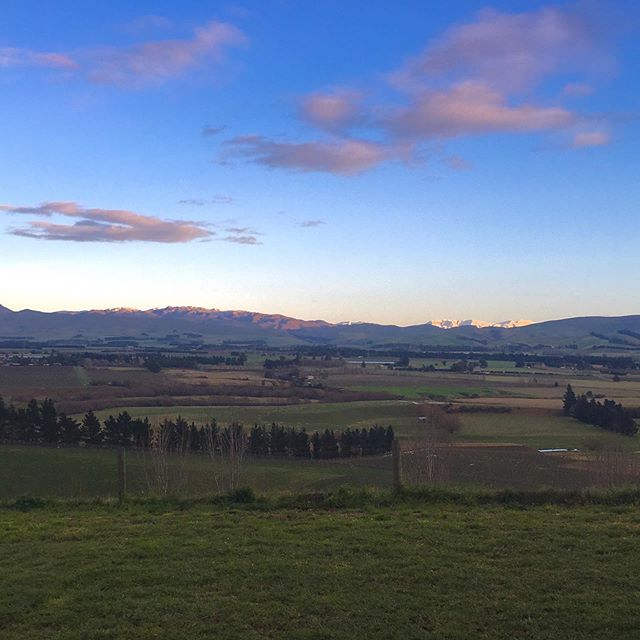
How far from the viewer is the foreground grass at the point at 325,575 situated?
252 inches

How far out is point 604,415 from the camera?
46375mm

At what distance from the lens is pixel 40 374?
3167 inches

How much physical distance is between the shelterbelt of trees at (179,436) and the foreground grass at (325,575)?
884 inches

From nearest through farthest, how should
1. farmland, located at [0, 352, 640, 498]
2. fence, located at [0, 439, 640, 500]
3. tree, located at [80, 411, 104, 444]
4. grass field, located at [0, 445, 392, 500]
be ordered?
fence, located at [0, 439, 640, 500] → grass field, located at [0, 445, 392, 500] → farmland, located at [0, 352, 640, 498] → tree, located at [80, 411, 104, 444]

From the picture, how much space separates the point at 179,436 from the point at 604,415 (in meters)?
31.2

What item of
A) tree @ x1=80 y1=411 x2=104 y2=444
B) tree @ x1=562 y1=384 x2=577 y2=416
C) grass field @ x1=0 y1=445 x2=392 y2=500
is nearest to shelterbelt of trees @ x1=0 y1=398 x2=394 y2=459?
tree @ x1=80 y1=411 x2=104 y2=444

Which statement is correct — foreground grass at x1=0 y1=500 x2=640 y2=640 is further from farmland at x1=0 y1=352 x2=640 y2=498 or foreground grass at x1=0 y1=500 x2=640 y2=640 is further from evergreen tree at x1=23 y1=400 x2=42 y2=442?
evergreen tree at x1=23 y1=400 x2=42 y2=442

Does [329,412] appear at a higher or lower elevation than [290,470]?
lower

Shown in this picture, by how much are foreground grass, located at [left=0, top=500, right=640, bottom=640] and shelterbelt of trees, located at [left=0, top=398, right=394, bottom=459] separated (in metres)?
22.5

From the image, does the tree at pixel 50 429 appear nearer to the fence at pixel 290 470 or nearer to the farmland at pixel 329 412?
the fence at pixel 290 470

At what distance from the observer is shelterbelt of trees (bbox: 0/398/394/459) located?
111 feet

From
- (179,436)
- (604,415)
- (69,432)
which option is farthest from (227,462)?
→ (604,415)

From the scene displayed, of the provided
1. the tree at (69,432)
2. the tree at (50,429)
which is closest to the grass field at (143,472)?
the tree at (69,432)

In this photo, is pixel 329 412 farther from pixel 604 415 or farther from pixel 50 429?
pixel 50 429
